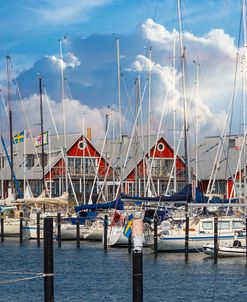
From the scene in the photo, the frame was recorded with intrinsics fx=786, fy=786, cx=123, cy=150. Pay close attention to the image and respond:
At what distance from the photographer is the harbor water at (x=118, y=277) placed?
3381 cm

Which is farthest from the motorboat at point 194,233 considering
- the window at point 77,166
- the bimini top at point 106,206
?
the window at point 77,166

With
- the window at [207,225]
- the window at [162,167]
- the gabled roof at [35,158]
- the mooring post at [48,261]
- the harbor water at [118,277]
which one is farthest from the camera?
the window at [162,167]

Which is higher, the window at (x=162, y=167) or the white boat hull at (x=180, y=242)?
the window at (x=162, y=167)

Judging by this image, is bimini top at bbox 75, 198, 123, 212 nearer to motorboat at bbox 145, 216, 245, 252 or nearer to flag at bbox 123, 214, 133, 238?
flag at bbox 123, 214, 133, 238

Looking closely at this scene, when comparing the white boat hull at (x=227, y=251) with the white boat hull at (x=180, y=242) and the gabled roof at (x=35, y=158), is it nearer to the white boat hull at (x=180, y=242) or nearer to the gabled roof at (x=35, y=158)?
the white boat hull at (x=180, y=242)

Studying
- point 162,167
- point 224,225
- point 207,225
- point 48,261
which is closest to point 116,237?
point 207,225

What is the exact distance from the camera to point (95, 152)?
9812cm

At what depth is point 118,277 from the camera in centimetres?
3997

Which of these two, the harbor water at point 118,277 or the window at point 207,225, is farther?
the window at point 207,225

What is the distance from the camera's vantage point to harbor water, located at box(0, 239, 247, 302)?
3381cm

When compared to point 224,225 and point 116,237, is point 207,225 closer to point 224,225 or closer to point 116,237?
point 224,225

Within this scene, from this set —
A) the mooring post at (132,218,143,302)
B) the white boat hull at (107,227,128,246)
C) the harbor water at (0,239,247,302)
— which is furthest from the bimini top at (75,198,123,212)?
the mooring post at (132,218,143,302)

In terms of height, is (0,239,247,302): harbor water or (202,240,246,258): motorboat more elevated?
(202,240,246,258): motorboat

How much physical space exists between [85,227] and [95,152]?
118 feet
